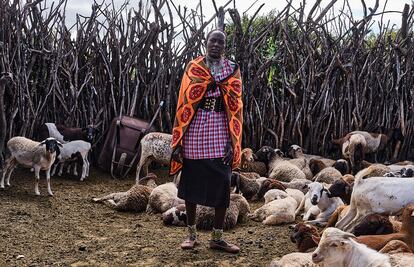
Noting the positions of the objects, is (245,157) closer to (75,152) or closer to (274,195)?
(274,195)

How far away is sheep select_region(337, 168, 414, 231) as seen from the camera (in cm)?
449

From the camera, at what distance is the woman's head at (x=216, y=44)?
432cm

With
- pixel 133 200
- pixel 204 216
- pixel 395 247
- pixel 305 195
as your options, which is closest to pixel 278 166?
pixel 305 195

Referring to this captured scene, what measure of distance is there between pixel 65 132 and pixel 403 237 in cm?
495

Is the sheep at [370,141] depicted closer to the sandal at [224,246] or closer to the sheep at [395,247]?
the sandal at [224,246]

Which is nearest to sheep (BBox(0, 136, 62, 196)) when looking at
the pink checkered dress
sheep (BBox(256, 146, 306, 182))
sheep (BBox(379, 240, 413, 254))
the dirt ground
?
the dirt ground

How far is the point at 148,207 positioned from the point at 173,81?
8.55ft

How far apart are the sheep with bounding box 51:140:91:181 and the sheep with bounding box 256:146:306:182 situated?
2.46 meters

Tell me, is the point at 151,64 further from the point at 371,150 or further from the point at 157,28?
the point at 371,150

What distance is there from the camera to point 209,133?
436cm

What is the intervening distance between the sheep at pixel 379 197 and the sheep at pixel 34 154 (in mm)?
3364

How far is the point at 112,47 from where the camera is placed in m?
8.08

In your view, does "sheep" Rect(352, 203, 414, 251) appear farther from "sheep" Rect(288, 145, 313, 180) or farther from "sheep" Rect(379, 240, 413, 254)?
"sheep" Rect(288, 145, 313, 180)

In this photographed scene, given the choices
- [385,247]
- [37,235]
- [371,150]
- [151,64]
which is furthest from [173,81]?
[385,247]
